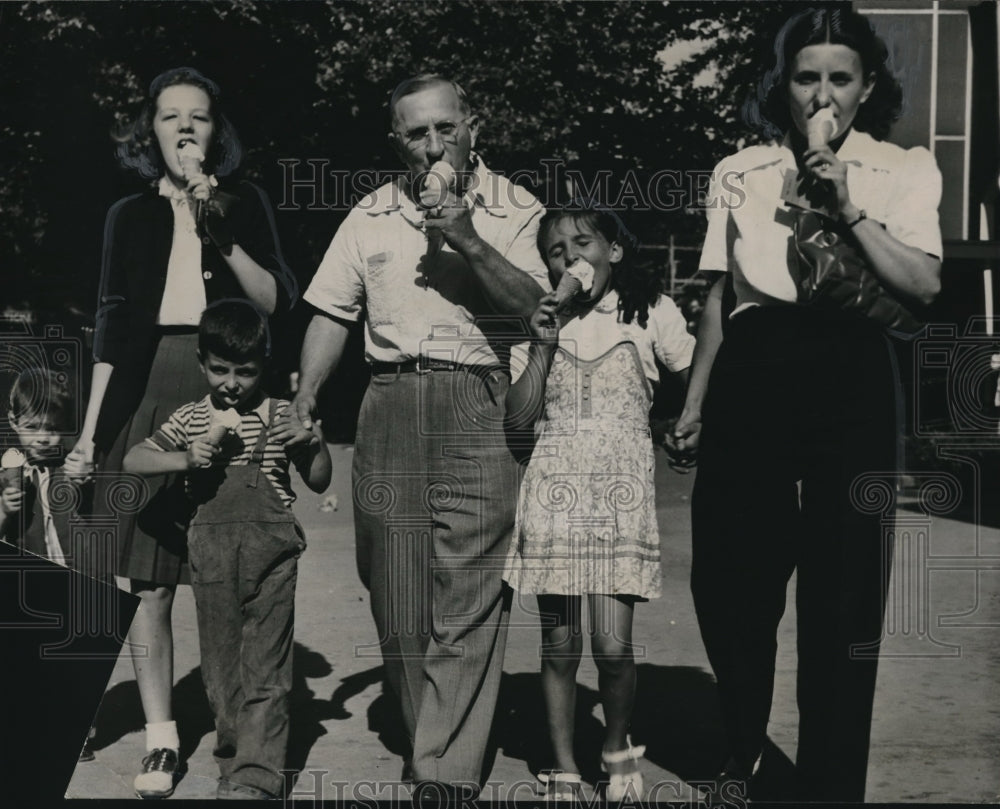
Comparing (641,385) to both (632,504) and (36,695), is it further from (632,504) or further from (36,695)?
(36,695)

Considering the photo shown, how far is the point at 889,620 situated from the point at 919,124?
129 cm

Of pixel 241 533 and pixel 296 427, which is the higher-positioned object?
pixel 296 427

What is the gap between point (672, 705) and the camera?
465 cm

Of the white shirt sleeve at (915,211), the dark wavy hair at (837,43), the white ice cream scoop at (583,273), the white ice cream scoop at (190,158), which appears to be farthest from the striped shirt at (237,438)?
the white shirt sleeve at (915,211)

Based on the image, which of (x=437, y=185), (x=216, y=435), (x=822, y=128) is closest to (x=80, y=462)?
(x=216, y=435)

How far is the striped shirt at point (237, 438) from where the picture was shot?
13.2 feet

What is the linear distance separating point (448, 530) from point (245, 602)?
59cm

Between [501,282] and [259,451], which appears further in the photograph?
[259,451]

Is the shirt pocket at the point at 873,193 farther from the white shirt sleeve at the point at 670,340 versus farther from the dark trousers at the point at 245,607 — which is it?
the dark trousers at the point at 245,607

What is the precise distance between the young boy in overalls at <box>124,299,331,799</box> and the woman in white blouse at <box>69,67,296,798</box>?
0.28ft

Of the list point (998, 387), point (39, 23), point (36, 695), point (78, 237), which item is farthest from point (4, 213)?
point (998, 387)

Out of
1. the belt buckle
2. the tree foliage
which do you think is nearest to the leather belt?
the belt buckle

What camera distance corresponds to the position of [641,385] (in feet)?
12.9

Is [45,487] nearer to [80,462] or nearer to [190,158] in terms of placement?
[80,462]
